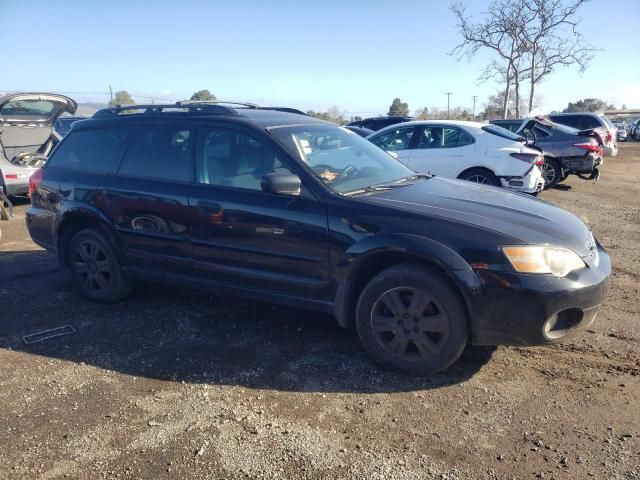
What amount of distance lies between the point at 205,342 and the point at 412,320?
1.65 meters

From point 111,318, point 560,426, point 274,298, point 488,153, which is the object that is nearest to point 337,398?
point 274,298

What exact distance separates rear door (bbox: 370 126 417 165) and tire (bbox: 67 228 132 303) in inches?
229

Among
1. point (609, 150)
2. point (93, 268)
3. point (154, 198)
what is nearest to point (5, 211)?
point (93, 268)

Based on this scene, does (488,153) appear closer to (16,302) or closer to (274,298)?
(274,298)

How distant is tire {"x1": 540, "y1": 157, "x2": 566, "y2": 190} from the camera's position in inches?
482

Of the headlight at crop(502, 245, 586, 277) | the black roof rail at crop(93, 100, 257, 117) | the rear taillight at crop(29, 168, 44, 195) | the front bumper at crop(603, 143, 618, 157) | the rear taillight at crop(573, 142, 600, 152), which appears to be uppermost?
the black roof rail at crop(93, 100, 257, 117)

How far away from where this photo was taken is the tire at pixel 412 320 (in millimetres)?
3369

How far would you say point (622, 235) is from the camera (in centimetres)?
747

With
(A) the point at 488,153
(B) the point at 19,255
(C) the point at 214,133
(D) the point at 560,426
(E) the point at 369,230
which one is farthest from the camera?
(A) the point at 488,153

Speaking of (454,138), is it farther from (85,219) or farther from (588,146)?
(85,219)

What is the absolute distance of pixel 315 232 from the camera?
370cm

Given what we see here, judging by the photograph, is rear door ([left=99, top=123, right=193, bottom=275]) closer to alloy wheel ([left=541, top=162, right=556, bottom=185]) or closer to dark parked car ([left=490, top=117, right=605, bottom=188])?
dark parked car ([left=490, top=117, right=605, bottom=188])

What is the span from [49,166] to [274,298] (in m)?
2.85

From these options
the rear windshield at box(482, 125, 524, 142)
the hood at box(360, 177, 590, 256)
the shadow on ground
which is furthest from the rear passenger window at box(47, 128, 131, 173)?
the rear windshield at box(482, 125, 524, 142)
